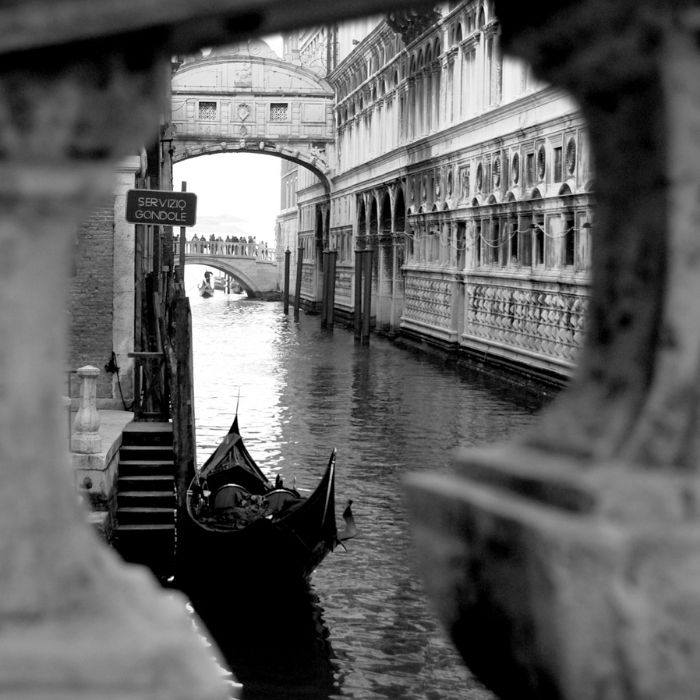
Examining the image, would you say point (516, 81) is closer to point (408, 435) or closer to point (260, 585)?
point (408, 435)

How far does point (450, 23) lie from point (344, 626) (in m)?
16.3

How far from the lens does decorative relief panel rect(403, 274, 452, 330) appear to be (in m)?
22.0

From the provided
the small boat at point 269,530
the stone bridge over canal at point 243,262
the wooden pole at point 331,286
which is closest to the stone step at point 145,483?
the small boat at point 269,530

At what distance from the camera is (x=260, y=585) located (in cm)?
808

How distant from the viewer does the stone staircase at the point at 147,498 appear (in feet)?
28.7

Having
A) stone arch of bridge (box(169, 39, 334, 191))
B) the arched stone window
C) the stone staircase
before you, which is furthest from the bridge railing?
the stone staircase

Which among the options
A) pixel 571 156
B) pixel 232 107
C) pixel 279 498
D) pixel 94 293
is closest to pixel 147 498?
pixel 279 498

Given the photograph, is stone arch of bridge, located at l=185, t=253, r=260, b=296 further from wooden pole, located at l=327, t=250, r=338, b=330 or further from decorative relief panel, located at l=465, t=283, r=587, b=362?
decorative relief panel, located at l=465, t=283, r=587, b=362

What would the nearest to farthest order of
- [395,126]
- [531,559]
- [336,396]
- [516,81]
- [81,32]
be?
[81,32]
[531,559]
[336,396]
[516,81]
[395,126]

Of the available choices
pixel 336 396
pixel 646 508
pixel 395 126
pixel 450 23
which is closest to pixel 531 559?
pixel 646 508

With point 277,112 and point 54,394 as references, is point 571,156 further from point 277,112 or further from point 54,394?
point 277,112

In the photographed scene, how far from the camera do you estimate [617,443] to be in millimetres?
884

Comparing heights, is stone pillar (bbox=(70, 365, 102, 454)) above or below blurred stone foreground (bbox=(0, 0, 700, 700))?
below

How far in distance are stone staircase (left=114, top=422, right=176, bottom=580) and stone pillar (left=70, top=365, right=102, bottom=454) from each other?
28.0 inches
